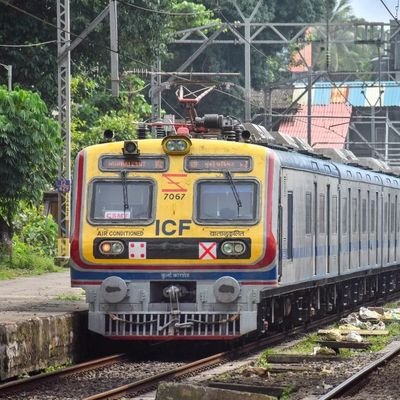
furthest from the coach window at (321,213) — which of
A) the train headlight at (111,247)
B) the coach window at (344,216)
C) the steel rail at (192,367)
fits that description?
the train headlight at (111,247)

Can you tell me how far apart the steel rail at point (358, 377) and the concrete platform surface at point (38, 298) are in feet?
12.3

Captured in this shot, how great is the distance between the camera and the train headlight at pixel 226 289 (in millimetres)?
16109

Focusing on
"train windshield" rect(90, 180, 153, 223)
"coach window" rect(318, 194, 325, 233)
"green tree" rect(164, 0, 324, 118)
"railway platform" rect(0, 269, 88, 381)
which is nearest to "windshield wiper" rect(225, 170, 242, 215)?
"train windshield" rect(90, 180, 153, 223)

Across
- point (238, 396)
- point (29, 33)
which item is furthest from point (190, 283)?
point (29, 33)

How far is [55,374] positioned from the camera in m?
14.5

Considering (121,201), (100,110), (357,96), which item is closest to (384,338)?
(121,201)

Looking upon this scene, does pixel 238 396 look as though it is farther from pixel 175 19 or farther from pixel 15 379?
pixel 175 19

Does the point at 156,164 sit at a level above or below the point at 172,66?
below

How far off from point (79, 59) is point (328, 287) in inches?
668

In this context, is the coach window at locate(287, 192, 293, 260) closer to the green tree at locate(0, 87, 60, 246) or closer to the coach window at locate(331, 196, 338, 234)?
the coach window at locate(331, 196, 338, 234)

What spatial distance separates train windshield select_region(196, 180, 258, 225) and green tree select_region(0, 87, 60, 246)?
1235cm

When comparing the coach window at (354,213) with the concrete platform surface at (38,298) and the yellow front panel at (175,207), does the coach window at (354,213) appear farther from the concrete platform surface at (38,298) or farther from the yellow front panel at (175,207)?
the yellow front panel at (175,207)

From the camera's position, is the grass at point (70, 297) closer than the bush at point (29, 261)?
Yes

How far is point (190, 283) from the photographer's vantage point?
16.3 metres
